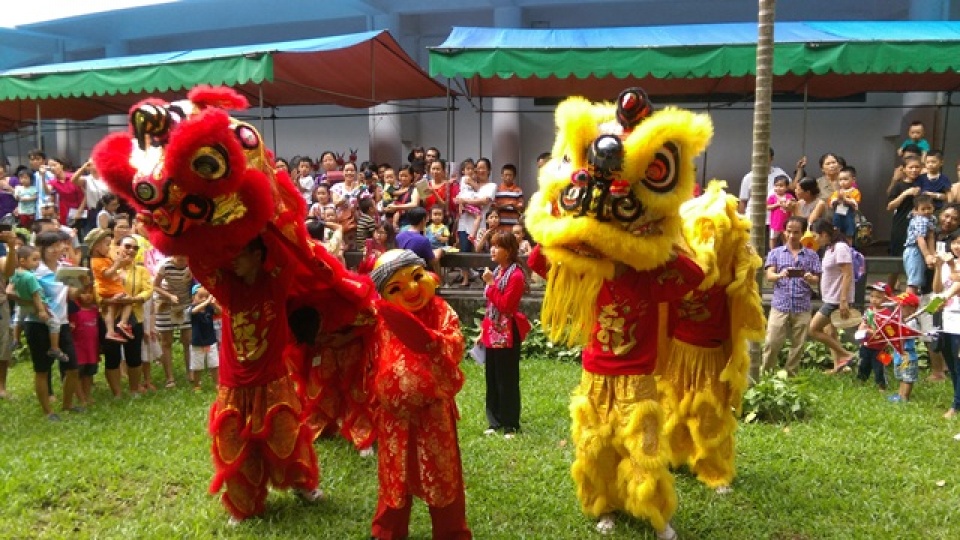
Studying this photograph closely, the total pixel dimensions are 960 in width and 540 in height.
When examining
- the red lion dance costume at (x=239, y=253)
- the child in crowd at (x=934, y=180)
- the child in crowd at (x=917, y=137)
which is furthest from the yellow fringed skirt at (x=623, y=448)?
the child in crowd at (x=917, y=137)

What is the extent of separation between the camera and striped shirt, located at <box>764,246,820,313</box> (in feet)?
22.3

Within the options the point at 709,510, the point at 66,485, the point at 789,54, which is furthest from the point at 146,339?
the point at 789,54

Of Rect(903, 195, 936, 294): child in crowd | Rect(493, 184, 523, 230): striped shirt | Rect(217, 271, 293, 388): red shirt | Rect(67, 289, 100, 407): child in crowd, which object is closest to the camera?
Rect(217, 271, 293, 388): red shirt

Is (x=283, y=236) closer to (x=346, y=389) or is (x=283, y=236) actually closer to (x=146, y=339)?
(x=346, y=389)

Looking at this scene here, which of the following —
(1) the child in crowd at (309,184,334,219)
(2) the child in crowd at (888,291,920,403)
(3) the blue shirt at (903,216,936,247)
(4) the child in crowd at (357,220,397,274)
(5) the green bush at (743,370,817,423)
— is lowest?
(5) the green bush at (743,370,817,423)

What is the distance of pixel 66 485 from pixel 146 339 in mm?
2377

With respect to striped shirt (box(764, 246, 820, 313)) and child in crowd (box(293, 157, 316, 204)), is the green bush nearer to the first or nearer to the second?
striped shirt (box(764, 246, 820, 313))

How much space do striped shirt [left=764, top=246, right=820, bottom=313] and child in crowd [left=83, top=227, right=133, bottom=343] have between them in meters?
5.95

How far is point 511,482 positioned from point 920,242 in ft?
17.1

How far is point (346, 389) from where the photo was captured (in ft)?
16.6

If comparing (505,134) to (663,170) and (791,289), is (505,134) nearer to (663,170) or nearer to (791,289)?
(791,289)

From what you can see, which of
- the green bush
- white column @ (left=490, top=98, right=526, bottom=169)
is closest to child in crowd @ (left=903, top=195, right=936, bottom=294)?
the green bush

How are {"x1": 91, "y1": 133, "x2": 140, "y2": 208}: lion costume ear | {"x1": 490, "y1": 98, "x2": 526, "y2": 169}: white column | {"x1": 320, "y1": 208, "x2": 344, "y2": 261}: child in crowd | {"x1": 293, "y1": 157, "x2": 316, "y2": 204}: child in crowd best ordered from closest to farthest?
1. {"x1": 91, "y1": 133, "x2": 140, "y2": 208}: lion costume ear
2. {"x1": 320, "y1": 208, "x2": 344, "y2": 261}: child in crowd
3. {"x1": 293, "y1": 157, "x2": 316, "y2": 204}: child in crowd
4. {"x1": 490, "y1": 98, "x2": 526, "y2": 169}: white column

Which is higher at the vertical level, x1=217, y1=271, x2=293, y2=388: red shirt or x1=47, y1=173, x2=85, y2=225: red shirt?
x1=47, y1=173, x2=85, y2=225: red shirt
